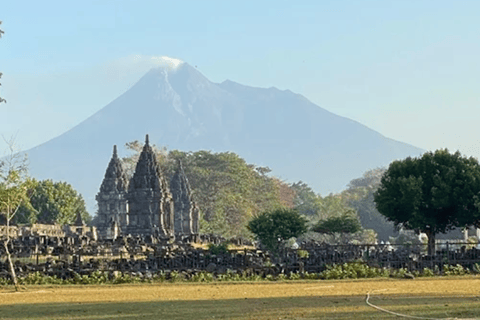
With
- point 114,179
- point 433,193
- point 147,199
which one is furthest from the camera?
point 114,179

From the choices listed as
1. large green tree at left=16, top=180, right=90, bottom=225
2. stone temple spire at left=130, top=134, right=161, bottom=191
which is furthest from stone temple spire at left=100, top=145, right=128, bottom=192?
large green tree at left=16, top=180, right=90, bottom=225

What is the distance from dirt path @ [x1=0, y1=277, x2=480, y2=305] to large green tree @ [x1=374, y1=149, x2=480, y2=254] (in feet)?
46.0

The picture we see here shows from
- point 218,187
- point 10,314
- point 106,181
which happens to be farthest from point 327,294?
point 218,187

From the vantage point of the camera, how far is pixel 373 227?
15600 centimetres

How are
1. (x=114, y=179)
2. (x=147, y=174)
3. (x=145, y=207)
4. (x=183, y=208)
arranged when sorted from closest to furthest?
(x=145, y=207), (x=147, y=174), (x=114, y=179), (x=183, y=208)

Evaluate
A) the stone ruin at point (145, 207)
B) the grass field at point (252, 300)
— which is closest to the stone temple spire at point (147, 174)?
the stone ruin at point (145, 207)

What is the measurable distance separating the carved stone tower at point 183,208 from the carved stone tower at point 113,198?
11.7 m

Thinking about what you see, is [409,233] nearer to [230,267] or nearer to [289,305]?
[230,267]

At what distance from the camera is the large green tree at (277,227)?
222 feet

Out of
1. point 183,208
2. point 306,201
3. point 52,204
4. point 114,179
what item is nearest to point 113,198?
point 114,179

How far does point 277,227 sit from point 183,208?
4111 centimetres

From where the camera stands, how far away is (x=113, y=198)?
9362cm

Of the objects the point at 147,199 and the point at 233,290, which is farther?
the point at 147,199

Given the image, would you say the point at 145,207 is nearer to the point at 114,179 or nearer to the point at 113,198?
the point at 113,198
